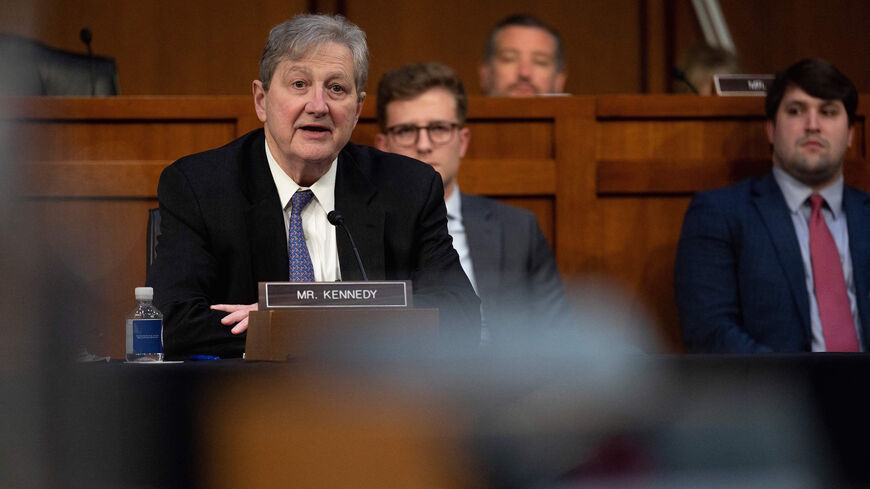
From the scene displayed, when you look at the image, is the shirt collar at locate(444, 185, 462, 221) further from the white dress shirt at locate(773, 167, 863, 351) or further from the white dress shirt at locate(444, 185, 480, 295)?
the white dress shirt at locate(773, 167, 863, 351)

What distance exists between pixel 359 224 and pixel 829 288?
1.57 metres

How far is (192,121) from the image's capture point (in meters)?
3.23

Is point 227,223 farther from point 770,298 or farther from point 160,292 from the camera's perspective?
point 770,298

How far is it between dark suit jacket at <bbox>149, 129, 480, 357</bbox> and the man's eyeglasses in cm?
83

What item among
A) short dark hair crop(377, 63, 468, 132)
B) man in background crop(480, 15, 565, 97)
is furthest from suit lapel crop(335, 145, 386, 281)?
man in background crop(480, 15, 565, 97)

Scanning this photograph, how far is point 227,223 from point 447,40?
3.93m

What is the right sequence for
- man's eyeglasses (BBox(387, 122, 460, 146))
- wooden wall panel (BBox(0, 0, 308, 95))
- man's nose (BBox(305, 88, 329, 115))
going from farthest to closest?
wooden wall panel (BBox(0, 0, 308, 95))
man's eyeglasses (BBox(387, 122, 460, 146))
man's nose (BBox(305, 88, 329, 115))

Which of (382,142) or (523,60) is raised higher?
(523,60)

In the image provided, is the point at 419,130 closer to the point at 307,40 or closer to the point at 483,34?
the point at 307,40

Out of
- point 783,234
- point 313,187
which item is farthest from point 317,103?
point 783,234

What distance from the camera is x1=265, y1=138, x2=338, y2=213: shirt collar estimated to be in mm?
2148

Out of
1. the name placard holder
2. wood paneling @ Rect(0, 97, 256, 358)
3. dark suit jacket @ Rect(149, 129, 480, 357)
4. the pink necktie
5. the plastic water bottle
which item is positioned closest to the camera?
the name placard holder

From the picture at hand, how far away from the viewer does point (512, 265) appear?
10.0ft

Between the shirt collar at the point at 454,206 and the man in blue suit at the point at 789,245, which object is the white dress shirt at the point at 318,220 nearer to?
the shirt collar at the point at 454,206
